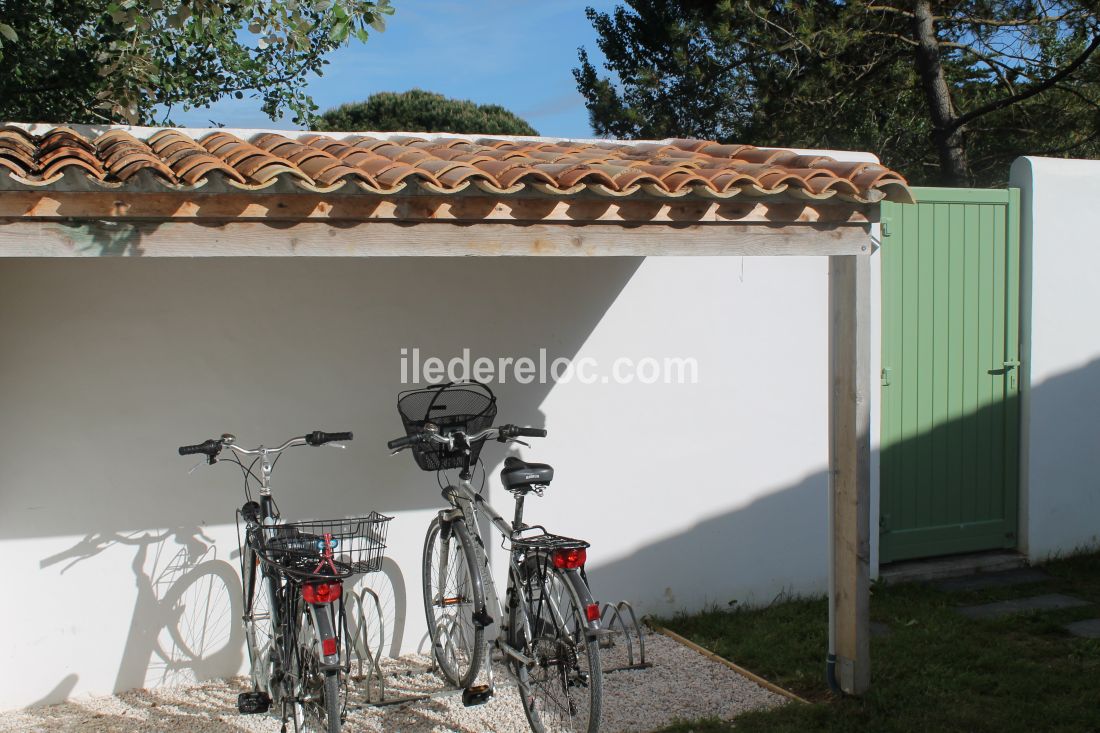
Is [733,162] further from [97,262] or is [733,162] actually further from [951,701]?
[97,262]

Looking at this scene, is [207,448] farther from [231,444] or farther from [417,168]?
[417,168]

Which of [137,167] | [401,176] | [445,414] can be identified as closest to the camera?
[137,167]

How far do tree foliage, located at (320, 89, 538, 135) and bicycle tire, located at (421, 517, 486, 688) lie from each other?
18.8 m

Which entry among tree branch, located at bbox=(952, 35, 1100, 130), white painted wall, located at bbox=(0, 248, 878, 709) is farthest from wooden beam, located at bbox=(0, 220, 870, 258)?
tree branch, located at bbox=(952, 35, 1100, 130)

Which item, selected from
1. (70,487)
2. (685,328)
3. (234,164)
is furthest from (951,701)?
(70,487)

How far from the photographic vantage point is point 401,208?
364cm

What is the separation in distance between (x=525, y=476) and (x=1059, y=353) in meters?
4.55

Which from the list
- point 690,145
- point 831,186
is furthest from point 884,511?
point 831,186

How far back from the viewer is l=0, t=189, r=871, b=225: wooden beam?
334cm

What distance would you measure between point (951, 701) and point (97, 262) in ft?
14.5

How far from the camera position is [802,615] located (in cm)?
594

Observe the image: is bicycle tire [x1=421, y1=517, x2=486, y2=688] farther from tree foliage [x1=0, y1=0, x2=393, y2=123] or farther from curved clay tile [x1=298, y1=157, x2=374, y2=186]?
tree foliage [x1=0, y1=0, x2=393, y2=123]

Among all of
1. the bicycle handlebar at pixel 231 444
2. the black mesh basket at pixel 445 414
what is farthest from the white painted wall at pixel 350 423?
the bicycle handlebar at pixel 231 444

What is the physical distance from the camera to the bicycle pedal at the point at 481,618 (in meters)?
4.45
